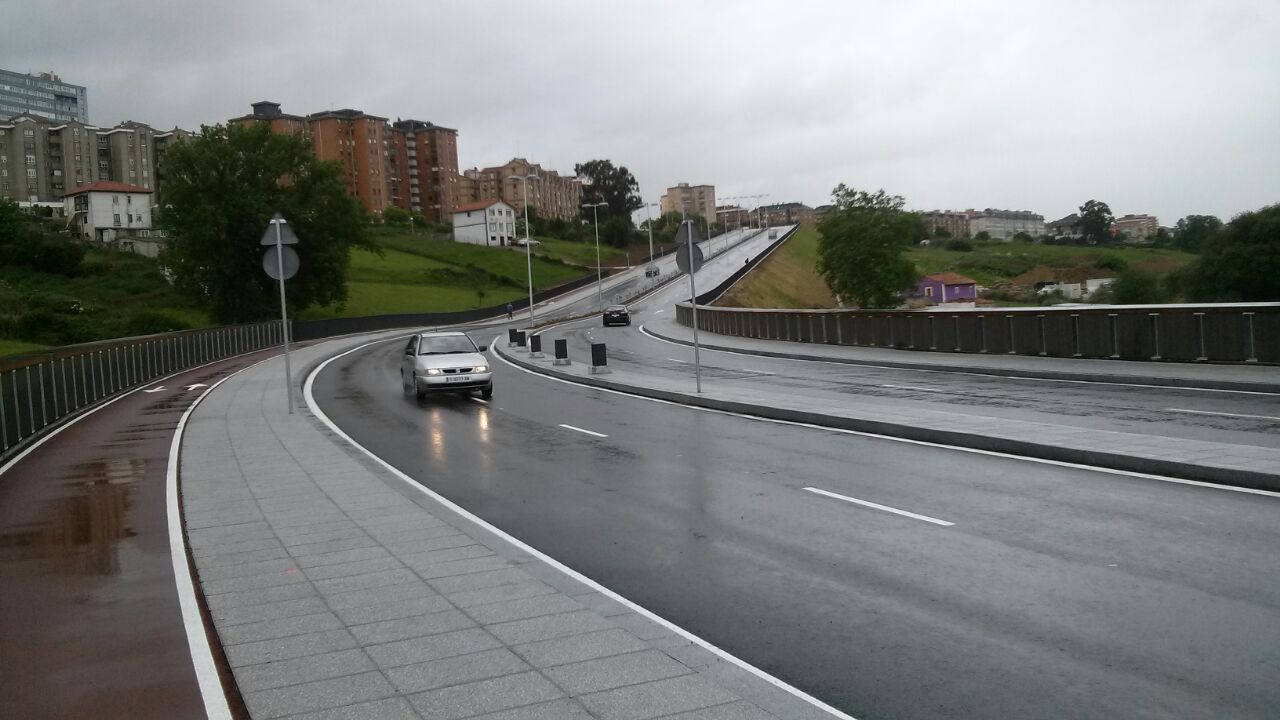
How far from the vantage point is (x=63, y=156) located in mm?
155000

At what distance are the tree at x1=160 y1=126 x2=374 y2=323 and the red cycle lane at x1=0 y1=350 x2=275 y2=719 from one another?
56.3m

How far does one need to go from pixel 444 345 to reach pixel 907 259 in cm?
2001

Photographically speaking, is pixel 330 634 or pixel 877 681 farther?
pixel 330 634

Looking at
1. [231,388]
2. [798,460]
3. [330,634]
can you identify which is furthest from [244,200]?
[330,634]

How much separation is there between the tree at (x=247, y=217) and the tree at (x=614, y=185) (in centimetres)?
11958

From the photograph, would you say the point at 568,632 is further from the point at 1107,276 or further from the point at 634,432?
the point at 1107,276

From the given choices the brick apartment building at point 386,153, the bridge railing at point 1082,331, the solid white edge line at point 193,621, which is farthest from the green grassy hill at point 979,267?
the brick apartment building at point 386,153

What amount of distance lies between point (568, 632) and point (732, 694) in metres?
1.40

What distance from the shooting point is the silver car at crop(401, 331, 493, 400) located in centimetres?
2284

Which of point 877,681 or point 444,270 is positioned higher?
point 444,270

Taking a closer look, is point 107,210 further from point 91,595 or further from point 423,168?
point 91,595

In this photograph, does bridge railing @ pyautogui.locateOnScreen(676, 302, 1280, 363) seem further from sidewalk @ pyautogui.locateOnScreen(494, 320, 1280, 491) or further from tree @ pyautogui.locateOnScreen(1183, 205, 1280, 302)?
tree @ pyautogui.locateOnScreen(1183, 205, 1280, 302)

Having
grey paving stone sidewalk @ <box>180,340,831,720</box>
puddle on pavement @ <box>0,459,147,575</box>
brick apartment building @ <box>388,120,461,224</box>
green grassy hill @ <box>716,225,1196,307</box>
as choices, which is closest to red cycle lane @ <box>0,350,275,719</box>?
puddle on pavement @ <box>0,459,147,575</box>

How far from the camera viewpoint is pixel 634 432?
54.1ft
